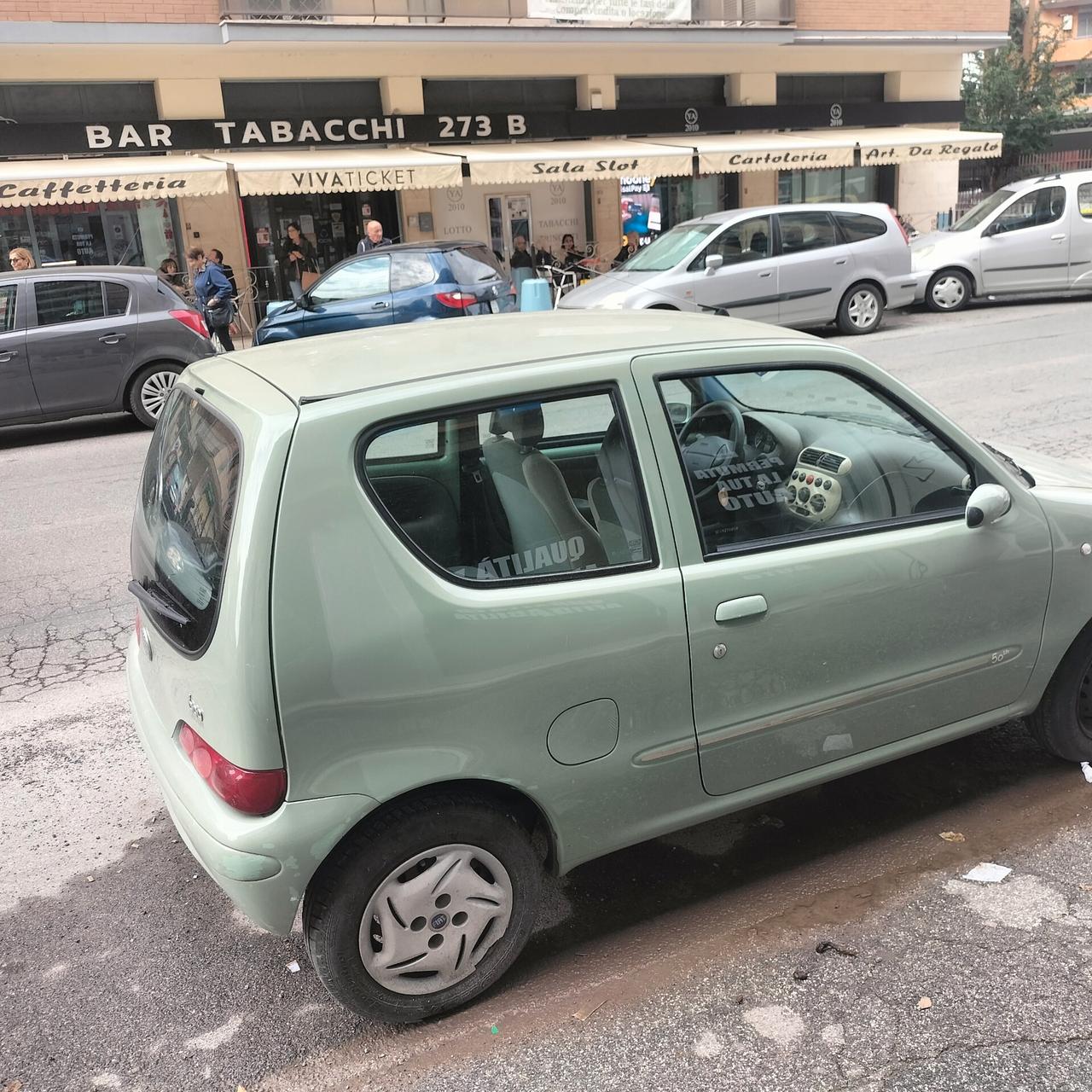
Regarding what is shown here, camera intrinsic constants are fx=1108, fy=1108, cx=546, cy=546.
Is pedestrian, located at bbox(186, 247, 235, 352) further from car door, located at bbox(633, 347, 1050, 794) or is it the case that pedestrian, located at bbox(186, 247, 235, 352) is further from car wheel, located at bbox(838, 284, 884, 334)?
car door, located at bbox(633, 347, 1050, 794)

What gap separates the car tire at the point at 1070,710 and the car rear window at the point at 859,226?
463 inches

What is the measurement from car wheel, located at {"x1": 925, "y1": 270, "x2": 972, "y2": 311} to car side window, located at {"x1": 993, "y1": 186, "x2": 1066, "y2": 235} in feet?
2.69

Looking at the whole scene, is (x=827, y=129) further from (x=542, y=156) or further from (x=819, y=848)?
(x=819, y=848)

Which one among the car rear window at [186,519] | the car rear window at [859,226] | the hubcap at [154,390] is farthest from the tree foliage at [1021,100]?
the car rear window at [186,519]

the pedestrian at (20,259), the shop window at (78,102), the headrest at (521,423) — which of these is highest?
the shop window at (78,102)

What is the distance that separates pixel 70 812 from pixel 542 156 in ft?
55.0

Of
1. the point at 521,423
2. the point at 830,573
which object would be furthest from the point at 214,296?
the point at 830,573

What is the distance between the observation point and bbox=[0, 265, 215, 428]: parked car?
33.3ft

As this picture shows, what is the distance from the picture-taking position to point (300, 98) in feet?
63.3

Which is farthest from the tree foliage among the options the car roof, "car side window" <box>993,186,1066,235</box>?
the car roof

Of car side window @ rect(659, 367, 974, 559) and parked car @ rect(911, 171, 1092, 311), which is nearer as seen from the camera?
car side window @ rect(659, 367, 974, 559)

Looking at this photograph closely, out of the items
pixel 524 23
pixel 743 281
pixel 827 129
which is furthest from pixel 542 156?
pixel 827 129

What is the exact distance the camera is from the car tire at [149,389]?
35.0ft

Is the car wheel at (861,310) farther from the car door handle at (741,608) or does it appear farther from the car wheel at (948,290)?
the car door handle at (741,608)
